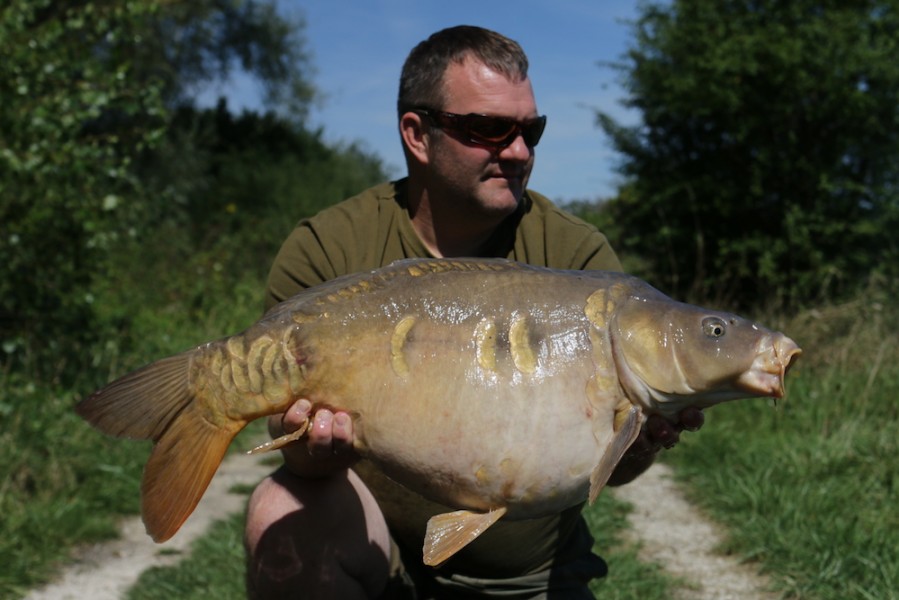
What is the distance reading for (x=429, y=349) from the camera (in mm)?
1817

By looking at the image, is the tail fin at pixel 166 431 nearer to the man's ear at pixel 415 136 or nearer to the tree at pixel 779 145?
the man's ear at pixel 415 136

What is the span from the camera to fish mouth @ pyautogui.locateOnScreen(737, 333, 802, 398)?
173cm

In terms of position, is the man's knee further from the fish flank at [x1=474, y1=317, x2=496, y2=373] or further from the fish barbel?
the fish flank at [x1=474, y1=317, x2=496, y2=373]

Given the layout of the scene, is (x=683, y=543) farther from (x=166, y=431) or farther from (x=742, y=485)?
(x=166, y=431)

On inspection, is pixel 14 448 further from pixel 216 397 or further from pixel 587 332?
pixel 587 332

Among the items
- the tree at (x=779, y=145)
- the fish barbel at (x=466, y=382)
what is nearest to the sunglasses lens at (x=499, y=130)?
the fish barbel at (x=466, y=382)

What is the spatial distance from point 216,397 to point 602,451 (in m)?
0.67

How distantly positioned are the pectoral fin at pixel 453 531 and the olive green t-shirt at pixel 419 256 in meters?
0.56

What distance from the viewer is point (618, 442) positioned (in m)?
1.75

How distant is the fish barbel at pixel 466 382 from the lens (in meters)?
1.76

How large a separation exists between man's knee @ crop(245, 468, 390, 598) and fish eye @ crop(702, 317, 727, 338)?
0.96m

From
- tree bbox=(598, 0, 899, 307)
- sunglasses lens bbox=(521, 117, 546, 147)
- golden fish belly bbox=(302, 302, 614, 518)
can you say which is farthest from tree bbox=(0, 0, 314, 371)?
tree bbox=(598, 0, 899, 307)

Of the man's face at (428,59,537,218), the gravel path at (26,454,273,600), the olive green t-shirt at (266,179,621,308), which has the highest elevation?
the man's face at (428,59,537,218)

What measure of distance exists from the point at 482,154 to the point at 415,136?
229mm
